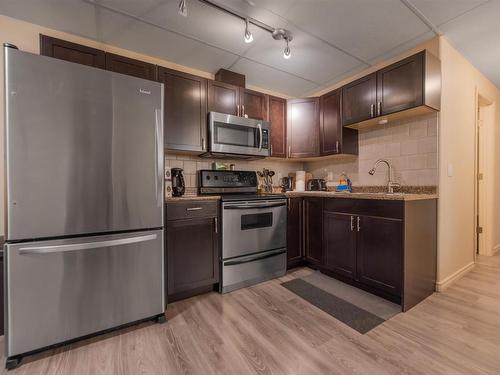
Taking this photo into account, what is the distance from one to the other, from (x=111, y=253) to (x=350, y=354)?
66.1 inches

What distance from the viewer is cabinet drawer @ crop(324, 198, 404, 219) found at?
6.42 ft

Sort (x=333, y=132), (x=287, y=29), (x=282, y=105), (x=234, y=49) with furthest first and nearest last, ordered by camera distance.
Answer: (x=282, y=105)
(x=333, y=132)
(x=234, y=49)
(x=287, y=29)

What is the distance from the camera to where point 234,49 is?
2.44m

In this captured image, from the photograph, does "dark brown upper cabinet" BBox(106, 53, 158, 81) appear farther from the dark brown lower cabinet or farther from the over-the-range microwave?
the dark brown lower cabinet

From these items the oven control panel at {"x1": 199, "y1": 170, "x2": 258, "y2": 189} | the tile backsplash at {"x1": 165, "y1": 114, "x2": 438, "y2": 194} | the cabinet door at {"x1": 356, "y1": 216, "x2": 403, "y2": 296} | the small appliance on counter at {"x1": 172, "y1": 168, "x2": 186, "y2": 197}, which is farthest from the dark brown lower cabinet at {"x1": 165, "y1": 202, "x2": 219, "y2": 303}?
the cabinet door at {"x1": 356, "y1": 216, "x2": 403, "y2": 296}

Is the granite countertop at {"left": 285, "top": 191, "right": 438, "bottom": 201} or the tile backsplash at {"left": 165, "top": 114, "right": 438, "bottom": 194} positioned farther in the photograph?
the tile backsplash at {"left": 165, "top": 114, "right": 438, "bottom": 194}

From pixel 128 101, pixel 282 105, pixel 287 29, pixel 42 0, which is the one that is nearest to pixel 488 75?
pixel 282 105

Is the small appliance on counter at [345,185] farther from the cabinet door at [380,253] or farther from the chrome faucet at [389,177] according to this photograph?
the cabinet door at [380,253]

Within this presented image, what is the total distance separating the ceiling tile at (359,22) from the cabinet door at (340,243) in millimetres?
1758

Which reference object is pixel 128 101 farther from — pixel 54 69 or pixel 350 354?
pixel 350 354

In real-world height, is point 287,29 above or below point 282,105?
above

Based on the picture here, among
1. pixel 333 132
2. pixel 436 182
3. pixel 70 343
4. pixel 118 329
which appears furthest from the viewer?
pixel 333 132

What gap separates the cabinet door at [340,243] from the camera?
235cm

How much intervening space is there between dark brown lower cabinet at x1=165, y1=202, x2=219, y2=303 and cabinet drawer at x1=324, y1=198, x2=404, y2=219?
1.29 m
